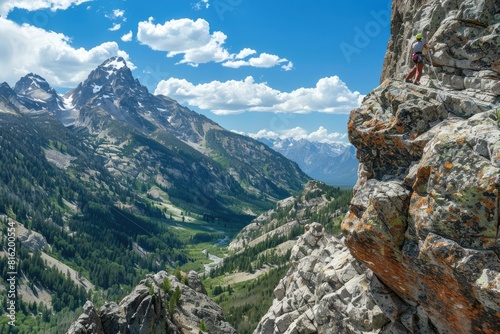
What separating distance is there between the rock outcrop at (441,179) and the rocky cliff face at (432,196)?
0.21 feet

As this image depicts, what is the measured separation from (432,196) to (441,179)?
1.18 metres

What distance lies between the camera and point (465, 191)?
20172 millimetres

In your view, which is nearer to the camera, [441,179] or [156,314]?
[441,179]

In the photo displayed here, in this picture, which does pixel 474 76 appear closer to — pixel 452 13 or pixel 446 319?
pixel 452 13

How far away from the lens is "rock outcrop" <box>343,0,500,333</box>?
20.0m

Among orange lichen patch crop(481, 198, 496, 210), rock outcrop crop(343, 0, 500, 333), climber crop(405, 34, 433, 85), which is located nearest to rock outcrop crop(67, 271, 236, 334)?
rock outcrop crop(343, 0, 500, 333)

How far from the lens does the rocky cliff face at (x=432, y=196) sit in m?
20.1

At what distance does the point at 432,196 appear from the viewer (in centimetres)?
2188

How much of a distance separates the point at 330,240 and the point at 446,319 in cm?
2878


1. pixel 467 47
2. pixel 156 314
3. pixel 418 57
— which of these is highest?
pixel 467 47

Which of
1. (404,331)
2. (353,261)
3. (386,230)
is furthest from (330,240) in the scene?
(386,230)

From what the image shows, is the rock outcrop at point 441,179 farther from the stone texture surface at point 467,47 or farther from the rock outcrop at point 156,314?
the rock outcrop at point 156,314

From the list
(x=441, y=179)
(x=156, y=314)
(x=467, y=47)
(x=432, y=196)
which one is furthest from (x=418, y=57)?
(x=156, y=314)

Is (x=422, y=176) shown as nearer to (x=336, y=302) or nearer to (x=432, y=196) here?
(x=432, y=196)
